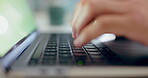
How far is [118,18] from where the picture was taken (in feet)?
1.06

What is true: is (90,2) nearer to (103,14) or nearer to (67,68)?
(103,14)

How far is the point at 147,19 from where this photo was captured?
0.34 meters

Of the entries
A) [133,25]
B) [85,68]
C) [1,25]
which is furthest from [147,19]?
[1,25]

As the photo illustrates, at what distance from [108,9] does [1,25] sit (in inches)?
7.8

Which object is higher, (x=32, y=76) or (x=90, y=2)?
(x=90, y=2)

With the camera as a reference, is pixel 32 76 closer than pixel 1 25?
Yes

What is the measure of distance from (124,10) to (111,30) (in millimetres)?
39

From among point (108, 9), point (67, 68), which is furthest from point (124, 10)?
point (67, 68)

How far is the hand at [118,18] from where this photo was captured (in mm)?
325

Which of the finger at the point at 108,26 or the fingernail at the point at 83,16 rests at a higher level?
the fingernail at the point at 83,16

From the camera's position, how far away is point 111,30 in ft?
1.09

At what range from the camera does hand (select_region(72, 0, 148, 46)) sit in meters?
0.33

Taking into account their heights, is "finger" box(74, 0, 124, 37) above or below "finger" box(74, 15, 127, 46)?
above

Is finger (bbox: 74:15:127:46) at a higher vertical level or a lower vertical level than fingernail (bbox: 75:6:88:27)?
lower
